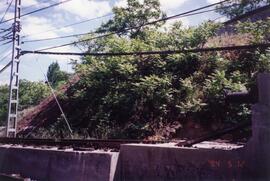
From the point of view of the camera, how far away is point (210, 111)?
1330cm

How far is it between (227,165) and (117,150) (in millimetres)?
3207

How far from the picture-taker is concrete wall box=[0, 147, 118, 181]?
890 centimetres

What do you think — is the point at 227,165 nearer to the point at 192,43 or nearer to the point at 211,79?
the point at 211,79

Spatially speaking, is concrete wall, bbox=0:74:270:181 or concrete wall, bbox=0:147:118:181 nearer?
concrete wall, bbox=0:74:270:181

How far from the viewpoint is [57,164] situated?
33.7 ft

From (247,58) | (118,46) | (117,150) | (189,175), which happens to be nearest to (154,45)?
(118,46)

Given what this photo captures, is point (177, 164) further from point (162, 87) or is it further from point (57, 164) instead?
point (162, 87)

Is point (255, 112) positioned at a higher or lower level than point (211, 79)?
lower

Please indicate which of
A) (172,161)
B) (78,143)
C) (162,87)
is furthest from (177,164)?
(162,87)

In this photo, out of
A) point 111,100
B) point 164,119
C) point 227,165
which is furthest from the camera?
point 111,100

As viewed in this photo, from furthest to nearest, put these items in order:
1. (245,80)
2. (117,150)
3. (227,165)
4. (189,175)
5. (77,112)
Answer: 1. (77,112)
2. (245,80)
3. (117,150)
4. (189,175)
5. (227,165)

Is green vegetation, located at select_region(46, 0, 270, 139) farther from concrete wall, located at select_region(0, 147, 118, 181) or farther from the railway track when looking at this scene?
concrete wall, located at select_region(0, 147, 118, 181)

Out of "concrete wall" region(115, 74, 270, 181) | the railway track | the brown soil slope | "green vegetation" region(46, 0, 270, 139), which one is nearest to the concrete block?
"concrete wall" region(115, 74, 270, 181)

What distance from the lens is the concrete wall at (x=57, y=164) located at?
8905 millimetres
